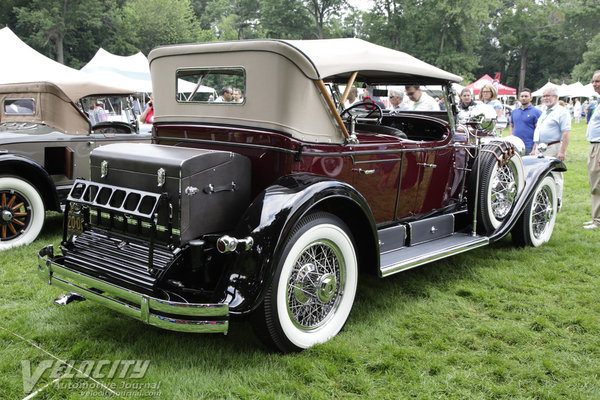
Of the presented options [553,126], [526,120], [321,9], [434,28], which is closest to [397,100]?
[553,126]

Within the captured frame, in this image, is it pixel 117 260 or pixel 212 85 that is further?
pixel 212 85

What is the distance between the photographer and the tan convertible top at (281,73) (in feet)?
10.6

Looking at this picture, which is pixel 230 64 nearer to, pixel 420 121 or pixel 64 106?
pixel 420 121

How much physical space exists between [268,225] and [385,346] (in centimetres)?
116

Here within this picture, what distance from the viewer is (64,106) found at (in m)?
6.34

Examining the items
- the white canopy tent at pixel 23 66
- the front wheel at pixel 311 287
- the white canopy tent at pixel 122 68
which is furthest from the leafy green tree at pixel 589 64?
the front wheel at pixel 311 287

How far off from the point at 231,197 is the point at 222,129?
0.63m

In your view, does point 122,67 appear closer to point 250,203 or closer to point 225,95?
point 225,95

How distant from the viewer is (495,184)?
5.01 meters

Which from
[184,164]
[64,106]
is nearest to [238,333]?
[184,164]

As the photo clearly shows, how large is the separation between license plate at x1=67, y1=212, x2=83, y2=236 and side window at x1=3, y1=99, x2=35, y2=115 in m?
3.56

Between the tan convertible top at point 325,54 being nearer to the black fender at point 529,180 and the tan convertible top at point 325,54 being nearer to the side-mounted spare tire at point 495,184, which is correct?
the side-mounted spare tire at point 495,184

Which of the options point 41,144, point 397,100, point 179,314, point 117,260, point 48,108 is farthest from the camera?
point 48,108

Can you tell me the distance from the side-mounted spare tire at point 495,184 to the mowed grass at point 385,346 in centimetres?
58
